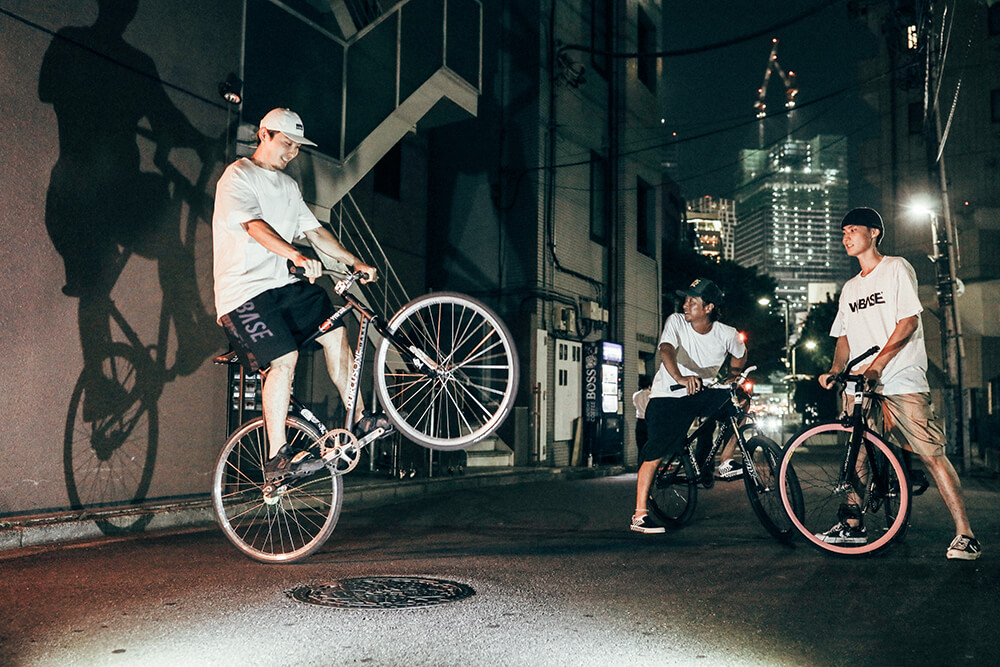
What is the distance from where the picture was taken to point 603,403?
19.7 metres

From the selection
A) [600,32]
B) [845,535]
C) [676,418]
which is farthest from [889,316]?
[600,32]

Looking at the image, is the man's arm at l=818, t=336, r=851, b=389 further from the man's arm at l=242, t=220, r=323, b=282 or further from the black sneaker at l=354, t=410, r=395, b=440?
the man's arm at l=242, t=220, r=323, b=282

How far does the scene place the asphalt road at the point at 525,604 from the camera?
3266 mm

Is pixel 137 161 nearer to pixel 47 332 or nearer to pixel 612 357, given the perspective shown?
pixel 47 332

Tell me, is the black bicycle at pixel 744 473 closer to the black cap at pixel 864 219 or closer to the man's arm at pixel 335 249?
the black cap at pixel 864 219

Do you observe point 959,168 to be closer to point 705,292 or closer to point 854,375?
point 705,292

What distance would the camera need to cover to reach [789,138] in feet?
72.8

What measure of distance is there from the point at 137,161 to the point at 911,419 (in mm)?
7195

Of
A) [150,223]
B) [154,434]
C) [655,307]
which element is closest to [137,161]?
[150,223]

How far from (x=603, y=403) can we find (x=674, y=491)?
12655 mm

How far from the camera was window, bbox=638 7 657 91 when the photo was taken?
939 inches

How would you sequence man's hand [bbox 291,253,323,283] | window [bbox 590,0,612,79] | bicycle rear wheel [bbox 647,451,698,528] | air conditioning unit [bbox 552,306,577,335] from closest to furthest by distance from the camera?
man's hand [bbox 291,253,323,283], bicycle rear wheel [bbox 647,451,698,528], air conditioning unit [bbox 552,306,577,335], window [bbox 590,0,612,79]

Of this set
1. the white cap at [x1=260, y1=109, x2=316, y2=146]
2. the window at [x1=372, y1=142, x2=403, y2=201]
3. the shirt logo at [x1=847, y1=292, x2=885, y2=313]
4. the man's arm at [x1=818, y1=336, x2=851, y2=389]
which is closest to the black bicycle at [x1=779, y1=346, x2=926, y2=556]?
the man's arm at [x1=818, y1=336, x2=851, y2=389]

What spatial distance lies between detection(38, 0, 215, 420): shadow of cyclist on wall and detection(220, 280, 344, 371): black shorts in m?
3.29
